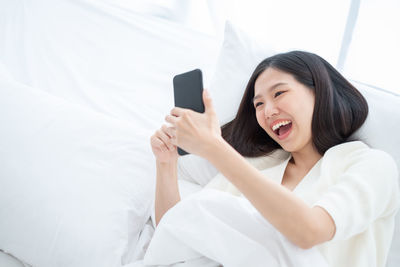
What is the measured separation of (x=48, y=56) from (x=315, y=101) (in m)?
1.24

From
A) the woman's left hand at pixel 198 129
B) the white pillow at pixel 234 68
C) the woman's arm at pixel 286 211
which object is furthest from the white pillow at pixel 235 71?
the woman's arm at pixel 286 211

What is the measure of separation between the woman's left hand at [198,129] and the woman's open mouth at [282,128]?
0.87 feet

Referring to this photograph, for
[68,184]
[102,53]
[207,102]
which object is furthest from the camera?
[102,53]

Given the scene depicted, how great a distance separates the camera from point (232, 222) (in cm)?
76

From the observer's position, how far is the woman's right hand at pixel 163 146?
0.93 m

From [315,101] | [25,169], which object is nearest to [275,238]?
[315,101]

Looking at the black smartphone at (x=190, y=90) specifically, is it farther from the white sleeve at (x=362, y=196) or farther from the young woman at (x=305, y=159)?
the white sleeve at (x=362, y=196)

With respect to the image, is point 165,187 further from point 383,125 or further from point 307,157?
point 383,125

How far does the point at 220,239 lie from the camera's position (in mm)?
736

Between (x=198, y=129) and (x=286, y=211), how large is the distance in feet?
0.83

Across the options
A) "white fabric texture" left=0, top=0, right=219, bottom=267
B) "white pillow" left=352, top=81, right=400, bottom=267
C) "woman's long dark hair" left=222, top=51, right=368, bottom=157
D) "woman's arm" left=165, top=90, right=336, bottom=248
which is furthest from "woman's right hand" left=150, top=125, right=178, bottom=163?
"white pillow" left=352, top=81, right=400, bottom=267

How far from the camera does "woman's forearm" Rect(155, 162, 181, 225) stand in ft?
3.24

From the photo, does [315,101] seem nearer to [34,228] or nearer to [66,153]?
[66,153]

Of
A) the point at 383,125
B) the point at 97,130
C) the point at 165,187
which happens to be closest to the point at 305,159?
the point at 383,125
